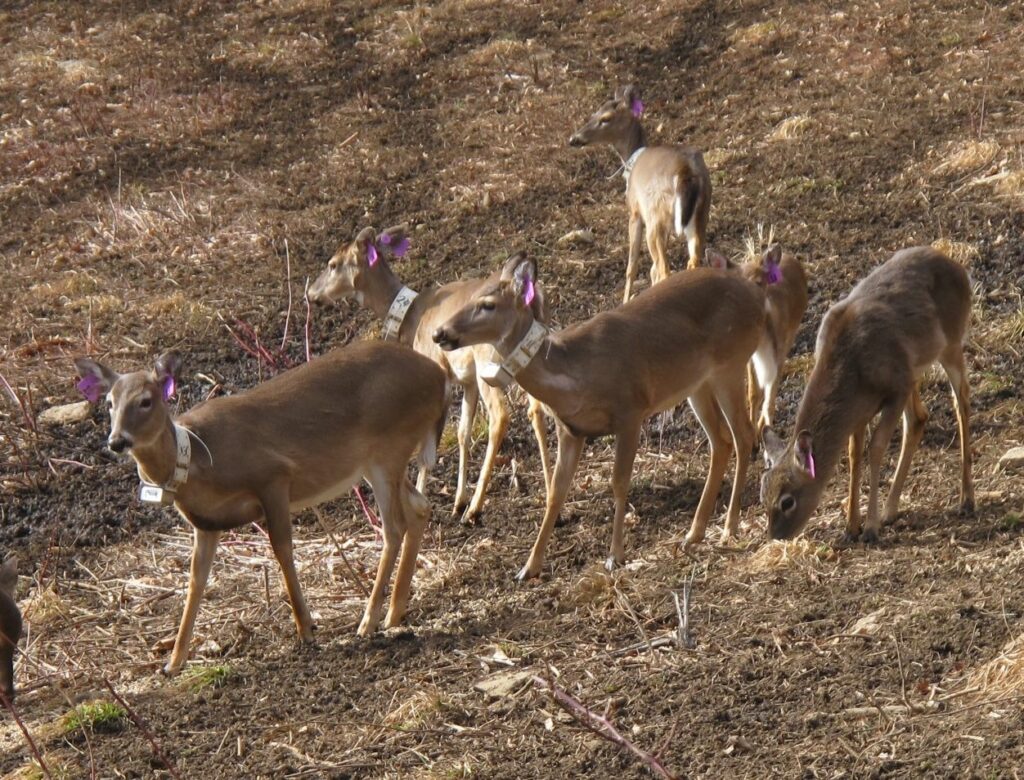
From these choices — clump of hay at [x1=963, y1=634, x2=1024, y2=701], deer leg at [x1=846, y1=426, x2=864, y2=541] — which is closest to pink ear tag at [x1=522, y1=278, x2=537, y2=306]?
deer leg at [x1=846, y1=426, x2=864, y2=541]

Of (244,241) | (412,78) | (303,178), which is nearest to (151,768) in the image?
(244,241)

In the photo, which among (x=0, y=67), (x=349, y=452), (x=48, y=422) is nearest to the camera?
(x=349, y=452)

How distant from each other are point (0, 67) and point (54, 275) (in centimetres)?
677

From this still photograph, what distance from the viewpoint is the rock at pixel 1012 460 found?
8.92 m

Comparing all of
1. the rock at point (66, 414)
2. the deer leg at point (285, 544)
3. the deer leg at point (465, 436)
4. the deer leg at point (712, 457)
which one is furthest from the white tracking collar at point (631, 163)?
the deer leg at point (285, 544)

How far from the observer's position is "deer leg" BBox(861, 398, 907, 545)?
8273 millimetres

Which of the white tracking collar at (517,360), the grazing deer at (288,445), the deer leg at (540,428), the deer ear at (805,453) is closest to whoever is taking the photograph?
the grazing deer at (288,445)

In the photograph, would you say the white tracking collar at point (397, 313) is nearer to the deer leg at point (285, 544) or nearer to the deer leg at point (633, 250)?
the deer leg at point (633, 250)

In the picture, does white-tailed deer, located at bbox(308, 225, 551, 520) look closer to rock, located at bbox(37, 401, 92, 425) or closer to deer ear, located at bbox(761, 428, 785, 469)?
deer ear, located at bbox(761, 428, 785, 469)

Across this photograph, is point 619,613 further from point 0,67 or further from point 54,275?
point 0,67

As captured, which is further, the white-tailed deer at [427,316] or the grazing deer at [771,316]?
the white-tailed deer at [427,316]

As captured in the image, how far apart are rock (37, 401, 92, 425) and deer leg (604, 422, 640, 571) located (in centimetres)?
469

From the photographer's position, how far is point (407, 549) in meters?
8.19

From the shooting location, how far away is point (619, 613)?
7320mm
